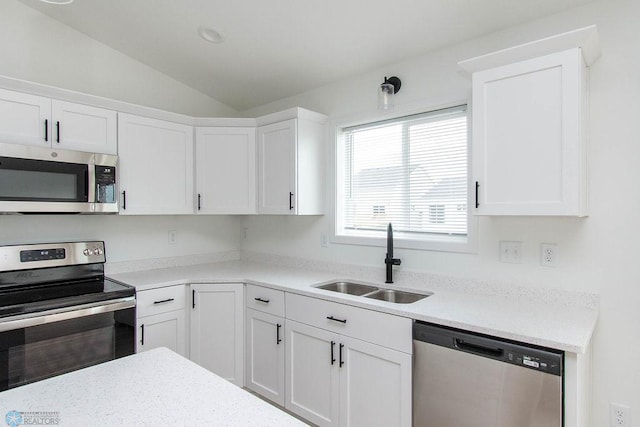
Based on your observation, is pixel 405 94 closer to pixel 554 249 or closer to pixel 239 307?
pixel 554 249

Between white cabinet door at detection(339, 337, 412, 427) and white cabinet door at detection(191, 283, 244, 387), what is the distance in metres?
0.96

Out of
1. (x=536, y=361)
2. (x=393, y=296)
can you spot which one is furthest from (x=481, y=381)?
(x=393, y=296)

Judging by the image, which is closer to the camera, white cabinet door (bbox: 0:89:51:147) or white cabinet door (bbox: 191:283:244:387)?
white cabinet door (bbox: 0:89:51:147)

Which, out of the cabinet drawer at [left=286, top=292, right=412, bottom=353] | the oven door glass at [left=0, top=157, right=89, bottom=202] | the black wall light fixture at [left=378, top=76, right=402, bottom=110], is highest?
the black wall light fixture at [left=378, top=76, right=402, bottom=110]

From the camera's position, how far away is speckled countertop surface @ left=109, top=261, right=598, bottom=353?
1449 mm

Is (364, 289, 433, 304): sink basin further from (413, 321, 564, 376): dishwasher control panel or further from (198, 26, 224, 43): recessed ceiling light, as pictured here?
(198, 26, 224, 43): recessed ceiling light

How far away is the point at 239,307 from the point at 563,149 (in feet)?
7.20

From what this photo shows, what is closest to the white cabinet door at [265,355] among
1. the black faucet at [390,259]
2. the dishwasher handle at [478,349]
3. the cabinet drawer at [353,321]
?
the cabinet drawer at [353,321]

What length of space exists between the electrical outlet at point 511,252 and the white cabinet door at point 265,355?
1.41 m

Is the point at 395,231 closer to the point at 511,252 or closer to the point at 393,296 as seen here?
the point at 393,296

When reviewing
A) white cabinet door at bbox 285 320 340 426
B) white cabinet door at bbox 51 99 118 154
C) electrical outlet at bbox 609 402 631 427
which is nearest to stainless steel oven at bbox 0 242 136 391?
white cabinet door at bbox 51 99 118 154

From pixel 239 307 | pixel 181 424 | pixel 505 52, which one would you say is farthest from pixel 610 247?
pixel 239 307

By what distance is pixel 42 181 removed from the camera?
84.9 inches

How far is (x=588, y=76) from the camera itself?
5.83 ft
